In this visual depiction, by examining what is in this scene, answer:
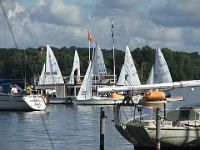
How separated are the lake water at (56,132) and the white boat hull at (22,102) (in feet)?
4.04

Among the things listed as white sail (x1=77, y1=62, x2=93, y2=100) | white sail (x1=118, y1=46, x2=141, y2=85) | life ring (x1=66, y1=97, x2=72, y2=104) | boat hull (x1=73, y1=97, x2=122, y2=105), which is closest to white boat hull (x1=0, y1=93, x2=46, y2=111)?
boat hull (x1=73, y1=97, x2=122, y2=105)

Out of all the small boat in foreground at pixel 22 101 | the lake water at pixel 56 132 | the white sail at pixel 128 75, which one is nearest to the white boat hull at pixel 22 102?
the small boat in foreground at pixel 22 101

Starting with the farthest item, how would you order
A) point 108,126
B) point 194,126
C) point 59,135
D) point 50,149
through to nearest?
point 108,126 → point 59,135 → point 50,149 → point 194,126

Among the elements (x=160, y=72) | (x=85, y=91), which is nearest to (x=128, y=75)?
(x=160, y=72)

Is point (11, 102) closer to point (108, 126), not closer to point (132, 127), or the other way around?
point (108, 126)

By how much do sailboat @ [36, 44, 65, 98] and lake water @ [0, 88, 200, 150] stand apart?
24.7 meters

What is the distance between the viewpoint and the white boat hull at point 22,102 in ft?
278

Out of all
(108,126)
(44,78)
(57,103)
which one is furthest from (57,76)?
(108,126)

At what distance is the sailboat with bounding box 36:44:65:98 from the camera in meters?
112

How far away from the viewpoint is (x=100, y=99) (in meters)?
104

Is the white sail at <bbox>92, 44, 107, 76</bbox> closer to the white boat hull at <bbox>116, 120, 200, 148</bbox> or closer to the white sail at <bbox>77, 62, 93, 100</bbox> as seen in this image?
the white sail at <bbox>77, 62, 93, 100</bbox>

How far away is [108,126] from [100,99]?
40735mm

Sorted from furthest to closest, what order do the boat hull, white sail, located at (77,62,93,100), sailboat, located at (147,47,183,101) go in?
1. sailboat, located at (147,47,183,101)
2. white sail, located at (77,62,93,100)
3. the boat hull

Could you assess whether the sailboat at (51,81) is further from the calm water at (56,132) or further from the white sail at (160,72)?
the calm water at (56,132)
